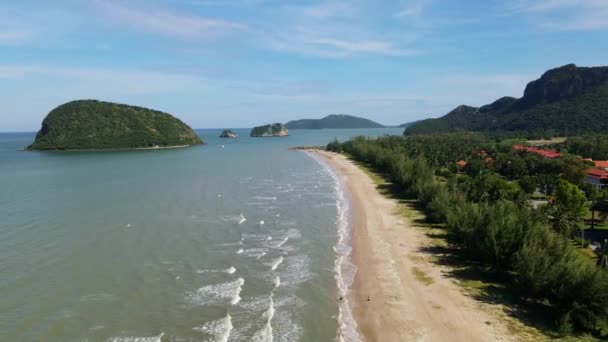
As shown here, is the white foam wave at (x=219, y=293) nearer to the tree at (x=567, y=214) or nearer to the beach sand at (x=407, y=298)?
the beach sand at (x=407, y=298)

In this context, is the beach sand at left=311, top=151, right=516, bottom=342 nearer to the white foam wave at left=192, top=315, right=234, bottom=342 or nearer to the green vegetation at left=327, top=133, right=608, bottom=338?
the green vegetation at left=327, top=133, right=608, bottom=338

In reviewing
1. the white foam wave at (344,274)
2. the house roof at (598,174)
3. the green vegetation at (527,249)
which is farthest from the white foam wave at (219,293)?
the house roof at (598,174)

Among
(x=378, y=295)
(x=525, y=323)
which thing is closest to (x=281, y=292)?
(x=378, y=295)

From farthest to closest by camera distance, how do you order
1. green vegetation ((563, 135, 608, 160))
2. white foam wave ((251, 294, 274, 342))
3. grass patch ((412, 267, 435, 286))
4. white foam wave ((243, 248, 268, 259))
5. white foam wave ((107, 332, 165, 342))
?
green vegetation ((563, 135, 608, 160)) → white foam wave ((243, 248, 268, 259)) → grass patch ((412, 267, 435, 286)) → white foam wave ((251, 294, 274, 342)) → white foam wave ((107, 332, 165, 342))

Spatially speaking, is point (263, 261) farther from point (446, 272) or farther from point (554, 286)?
point (554, 286)

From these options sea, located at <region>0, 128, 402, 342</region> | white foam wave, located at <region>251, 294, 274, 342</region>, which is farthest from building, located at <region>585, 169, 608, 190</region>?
white foam wave, located at <region>251, 294, 274, 342</region>

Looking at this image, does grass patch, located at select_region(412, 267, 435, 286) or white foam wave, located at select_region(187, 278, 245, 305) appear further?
grass patch, located at select_region(412, 267, 435, 286)

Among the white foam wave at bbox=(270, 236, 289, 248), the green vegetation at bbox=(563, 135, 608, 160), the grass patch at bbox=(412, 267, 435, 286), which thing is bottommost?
the grass patch at bbox=(412, 267, 435, 286)

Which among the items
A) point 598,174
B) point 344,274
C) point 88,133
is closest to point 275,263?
point 344,274
